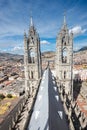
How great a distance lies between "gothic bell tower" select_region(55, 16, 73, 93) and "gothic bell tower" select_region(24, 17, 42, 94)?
6.18m

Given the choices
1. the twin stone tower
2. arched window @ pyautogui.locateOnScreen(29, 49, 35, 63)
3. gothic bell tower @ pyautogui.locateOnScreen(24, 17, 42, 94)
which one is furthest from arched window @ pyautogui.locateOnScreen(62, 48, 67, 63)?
arched window @ pyautogui.locateOnScreen(29, 49, 35, 63)

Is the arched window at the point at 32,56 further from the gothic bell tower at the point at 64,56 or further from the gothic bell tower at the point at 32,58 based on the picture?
the gothic bell tower at the point at 64,56

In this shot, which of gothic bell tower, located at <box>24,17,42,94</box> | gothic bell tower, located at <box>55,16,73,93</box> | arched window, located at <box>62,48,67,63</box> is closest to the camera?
gothic bell tower, located at <box>55,16,73,93</box>

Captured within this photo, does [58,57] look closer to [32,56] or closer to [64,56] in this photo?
[64,56]

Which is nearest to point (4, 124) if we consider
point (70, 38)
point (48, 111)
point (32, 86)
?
point (32, 86)

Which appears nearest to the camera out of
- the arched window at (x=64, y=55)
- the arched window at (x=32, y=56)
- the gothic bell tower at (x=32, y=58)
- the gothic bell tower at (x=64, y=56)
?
the gothic bell tower at (x=64, y=56)

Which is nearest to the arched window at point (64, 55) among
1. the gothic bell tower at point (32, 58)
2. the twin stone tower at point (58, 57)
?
the twin stone tower at point (58, 57)

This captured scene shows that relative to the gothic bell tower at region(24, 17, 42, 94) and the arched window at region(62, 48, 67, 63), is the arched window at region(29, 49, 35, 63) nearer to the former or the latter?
the gothic bell tower at region(24, 17, 42, 94)

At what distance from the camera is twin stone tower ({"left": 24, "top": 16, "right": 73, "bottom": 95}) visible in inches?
1539

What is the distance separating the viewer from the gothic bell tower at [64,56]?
39.0 metres

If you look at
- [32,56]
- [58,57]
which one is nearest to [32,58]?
[32,56]

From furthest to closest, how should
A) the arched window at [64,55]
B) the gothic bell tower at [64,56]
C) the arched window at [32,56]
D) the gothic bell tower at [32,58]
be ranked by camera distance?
the arched window at [32,56]
the arched window at [64,55]
the gothic bell tower at [32,58]
the gothic bell tower at [64,56]

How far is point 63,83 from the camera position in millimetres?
42500

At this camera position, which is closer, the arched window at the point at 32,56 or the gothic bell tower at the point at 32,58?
the gothic bell tower at the point at 32,58
